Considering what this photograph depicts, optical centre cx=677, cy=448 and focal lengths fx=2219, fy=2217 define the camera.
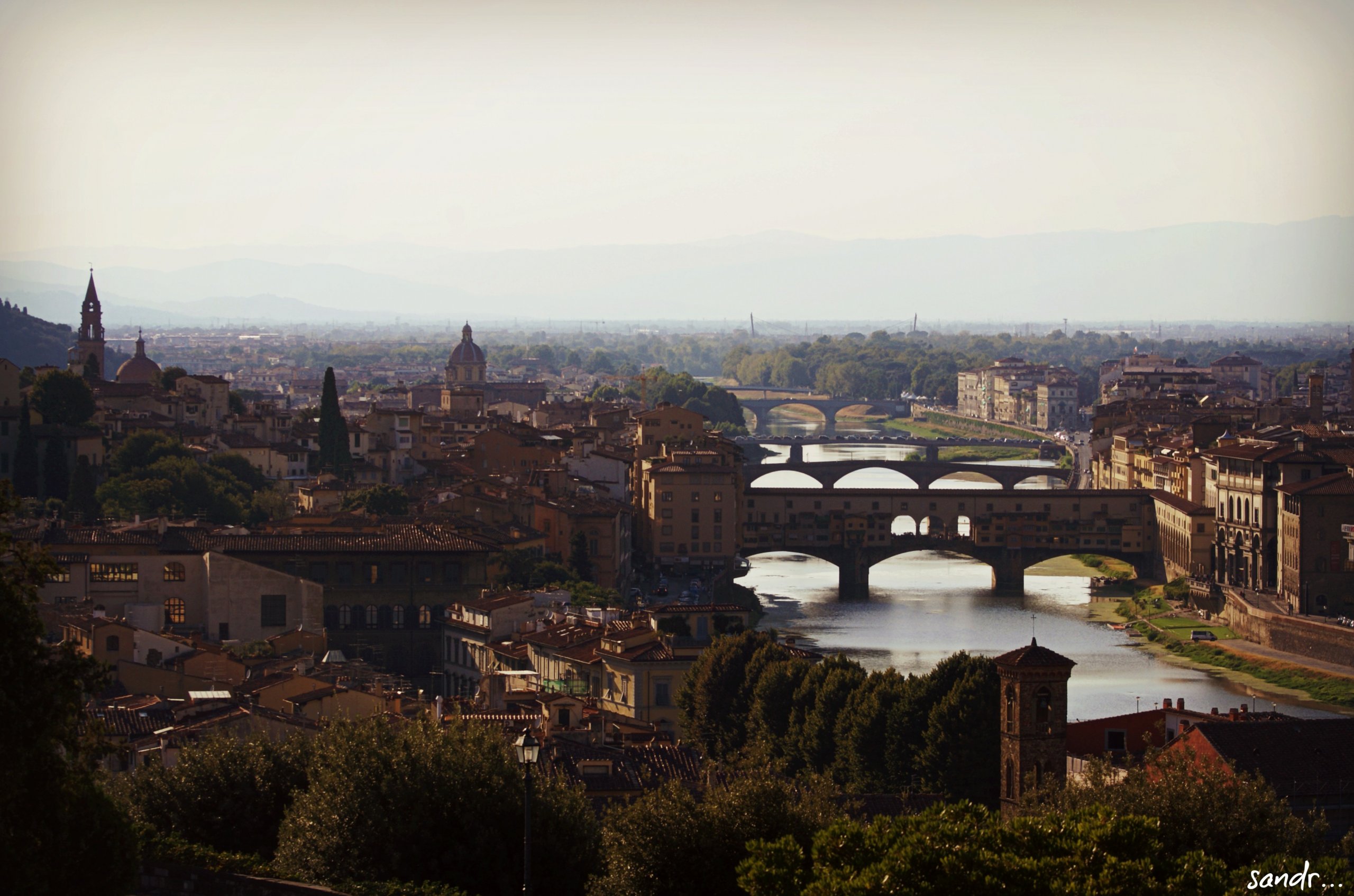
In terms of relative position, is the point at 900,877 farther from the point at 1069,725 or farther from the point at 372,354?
the point at 372,354

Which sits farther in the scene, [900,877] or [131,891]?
[131,891]

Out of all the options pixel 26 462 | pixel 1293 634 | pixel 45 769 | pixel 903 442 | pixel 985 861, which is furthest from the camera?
pixel 903 442

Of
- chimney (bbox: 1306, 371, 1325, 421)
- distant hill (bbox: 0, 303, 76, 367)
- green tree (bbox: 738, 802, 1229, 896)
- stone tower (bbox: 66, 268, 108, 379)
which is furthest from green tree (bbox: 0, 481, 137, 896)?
distant hill (bbox: 0, 303, 76, 367)

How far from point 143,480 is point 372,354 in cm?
10364

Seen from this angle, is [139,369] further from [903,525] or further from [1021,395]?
[1021,395]

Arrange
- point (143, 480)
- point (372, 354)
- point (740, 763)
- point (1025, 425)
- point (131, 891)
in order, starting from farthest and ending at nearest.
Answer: point (372, 354)
point (1025, 425)
point (143, 480)
point (740, 763)
point (131, 891)

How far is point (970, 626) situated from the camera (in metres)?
27.0

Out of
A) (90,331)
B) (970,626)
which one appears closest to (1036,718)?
(970,626)

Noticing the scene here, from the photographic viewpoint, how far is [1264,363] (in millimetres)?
100000

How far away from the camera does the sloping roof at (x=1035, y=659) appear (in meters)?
12.6

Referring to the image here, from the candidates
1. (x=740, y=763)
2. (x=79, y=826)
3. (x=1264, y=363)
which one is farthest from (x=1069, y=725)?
(x=1264, y=363)

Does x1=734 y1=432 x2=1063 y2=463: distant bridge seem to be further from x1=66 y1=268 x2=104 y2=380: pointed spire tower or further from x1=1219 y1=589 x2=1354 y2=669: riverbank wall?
x1=1219 y1=589 x2=1354 y2=669: riverbank wall

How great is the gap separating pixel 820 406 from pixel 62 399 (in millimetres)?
51597

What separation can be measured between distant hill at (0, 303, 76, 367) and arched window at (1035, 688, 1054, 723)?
153ft
